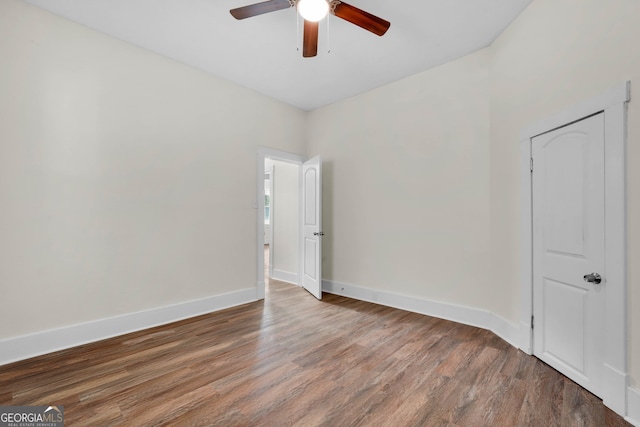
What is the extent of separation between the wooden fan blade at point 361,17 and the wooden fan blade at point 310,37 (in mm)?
192

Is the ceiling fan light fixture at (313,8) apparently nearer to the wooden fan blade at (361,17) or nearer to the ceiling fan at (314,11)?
the ceiling fan at (314,11)

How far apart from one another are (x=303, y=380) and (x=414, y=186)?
2.64 m

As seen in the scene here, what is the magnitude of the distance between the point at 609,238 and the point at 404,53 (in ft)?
8.54

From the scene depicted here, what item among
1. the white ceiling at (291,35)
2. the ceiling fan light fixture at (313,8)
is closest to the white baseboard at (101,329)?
the white ceiling at (291,35)

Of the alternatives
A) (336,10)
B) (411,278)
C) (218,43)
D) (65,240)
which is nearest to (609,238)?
(411,278)

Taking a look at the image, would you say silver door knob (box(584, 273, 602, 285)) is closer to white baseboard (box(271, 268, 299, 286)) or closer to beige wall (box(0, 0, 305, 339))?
beige wall (box(0, 0, 305, 339))

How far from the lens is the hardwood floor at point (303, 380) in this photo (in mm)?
1801

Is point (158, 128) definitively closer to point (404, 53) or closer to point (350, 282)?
point (404, 53)

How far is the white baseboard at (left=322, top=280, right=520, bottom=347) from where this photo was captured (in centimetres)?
290

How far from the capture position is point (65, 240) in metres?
2.69

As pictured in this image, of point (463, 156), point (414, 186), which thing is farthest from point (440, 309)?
point (463, 156)

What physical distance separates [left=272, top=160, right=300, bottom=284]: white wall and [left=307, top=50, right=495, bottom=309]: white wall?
81 cm

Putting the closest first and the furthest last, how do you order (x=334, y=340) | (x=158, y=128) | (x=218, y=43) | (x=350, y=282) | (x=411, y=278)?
1. (x=334, y=340)
2. (x=218, y=43)
3. (x=158, y=128)
4. (x=411, y=278)
5. (x=350, y=282)

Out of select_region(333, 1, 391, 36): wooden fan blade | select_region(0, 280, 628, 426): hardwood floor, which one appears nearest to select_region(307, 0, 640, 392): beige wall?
select_region(0, 280, 628, 426): hardwood floor
